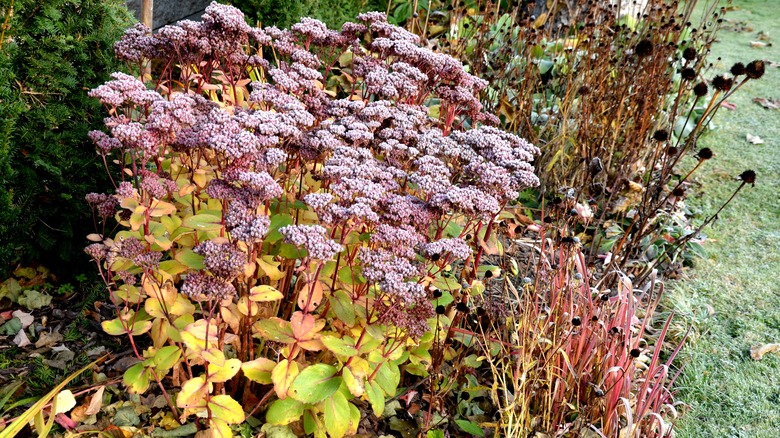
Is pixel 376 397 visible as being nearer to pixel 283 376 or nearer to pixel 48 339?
pixel 283 376

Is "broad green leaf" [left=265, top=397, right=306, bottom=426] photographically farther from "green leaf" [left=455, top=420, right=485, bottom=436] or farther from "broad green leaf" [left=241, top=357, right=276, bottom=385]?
"green leaf" [left=455, top=420, right=485, bottom=436]

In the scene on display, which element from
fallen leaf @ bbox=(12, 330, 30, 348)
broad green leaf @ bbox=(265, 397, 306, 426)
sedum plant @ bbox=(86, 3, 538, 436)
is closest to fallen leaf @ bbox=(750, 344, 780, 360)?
sedum plant @ bbox=(86, 3, 538, 436)

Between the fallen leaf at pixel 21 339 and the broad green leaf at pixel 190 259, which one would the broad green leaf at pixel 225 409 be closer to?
the broad green leaf at pixel 190 259

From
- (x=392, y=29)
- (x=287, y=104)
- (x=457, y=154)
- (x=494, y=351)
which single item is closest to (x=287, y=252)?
(x=287, y=104)

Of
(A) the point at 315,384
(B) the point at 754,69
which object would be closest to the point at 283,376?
(A) the point at 315,384

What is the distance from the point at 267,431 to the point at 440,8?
579cm

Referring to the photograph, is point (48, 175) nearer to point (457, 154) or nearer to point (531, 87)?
point (457, 154)

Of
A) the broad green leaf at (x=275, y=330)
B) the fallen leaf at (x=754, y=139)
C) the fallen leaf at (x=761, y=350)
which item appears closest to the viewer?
the broad green leaf at (x=275, y=330)

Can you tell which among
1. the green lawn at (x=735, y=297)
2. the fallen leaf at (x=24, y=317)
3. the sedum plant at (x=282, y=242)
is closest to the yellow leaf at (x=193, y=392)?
the sedum plant at (x=282, y=242)

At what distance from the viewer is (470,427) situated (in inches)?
97.7

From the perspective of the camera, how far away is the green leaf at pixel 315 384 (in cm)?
200

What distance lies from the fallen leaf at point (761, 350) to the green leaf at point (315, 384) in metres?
2.47

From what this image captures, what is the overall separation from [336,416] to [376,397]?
0.54ft

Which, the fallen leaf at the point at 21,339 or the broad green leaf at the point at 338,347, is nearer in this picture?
the broad green leaf at the point at 338,347
